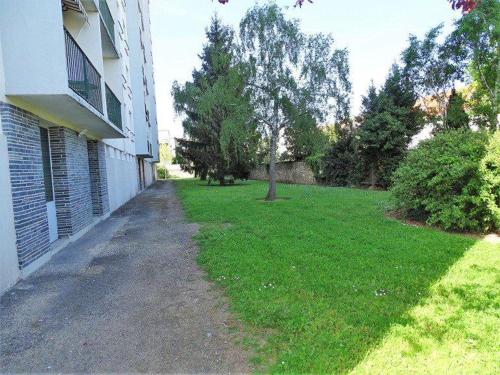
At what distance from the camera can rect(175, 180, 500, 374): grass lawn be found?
267cm

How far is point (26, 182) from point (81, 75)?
2.87 m

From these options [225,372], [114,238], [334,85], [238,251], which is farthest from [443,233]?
[334,85]

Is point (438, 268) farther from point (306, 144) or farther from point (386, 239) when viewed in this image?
point (306, 144)

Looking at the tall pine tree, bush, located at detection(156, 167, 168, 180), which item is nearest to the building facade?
the tall pine tree

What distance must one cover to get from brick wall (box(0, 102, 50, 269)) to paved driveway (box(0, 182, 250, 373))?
0.46 m

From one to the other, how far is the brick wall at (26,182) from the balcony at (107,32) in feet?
19.0

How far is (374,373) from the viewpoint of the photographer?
2.46 meters

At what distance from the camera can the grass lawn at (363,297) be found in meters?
2.67

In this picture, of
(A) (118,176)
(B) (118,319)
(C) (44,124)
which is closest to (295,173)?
(A) (118,176)

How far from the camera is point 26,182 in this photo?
5.44m

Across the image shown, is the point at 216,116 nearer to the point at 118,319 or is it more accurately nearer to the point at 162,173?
the point at 118,319

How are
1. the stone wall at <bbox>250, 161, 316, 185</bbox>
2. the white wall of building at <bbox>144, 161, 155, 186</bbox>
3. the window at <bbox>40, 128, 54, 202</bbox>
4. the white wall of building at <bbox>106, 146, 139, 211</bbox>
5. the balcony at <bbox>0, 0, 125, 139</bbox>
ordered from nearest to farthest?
the balcony at <bbox>0, 0, 125, 139</bbox> < the window at <bbox>40, 128, 54, 202</bbox> < the white wall of building at <bbox>106, 146, 139, 211</bbox> < the stone wall at <bbox>250, 161, 316, 185</bbox> < the white wall of building at <bbox>144, 161, 155, 186</bbox>

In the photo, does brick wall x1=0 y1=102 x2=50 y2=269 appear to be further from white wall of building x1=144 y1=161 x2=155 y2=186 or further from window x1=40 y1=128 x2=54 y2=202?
white wall of building x1=144 y1=161 x2=155 y2=186

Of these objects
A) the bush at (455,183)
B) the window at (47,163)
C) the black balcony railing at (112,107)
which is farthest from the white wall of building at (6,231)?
the bush at (455,183)
